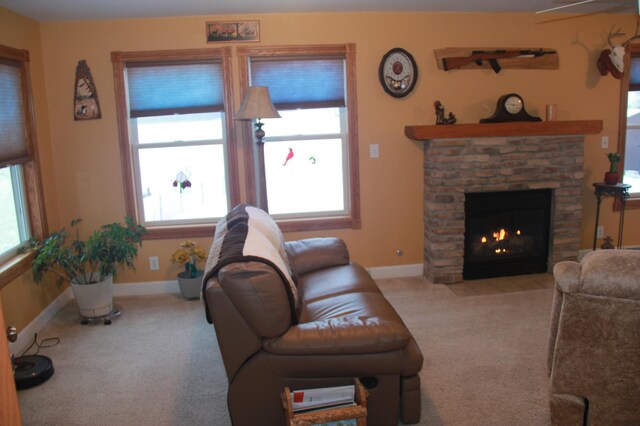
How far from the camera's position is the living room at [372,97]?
167 inches

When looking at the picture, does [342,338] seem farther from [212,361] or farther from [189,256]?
[189,256]

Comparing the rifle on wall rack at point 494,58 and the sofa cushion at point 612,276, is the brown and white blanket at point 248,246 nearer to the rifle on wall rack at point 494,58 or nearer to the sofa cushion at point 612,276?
the sofa cushion at point 612,276

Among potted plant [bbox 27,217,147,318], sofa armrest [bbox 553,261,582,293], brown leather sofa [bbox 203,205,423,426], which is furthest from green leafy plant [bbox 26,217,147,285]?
sofa armrest [bbox 553,261,582,293]

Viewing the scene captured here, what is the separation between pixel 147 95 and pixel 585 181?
13.2ft

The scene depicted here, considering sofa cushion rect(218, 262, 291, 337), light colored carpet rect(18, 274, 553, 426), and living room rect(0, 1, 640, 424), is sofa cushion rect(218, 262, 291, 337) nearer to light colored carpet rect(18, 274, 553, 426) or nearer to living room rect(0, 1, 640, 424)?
light colored carpet rect(18, 274, 553, 426)

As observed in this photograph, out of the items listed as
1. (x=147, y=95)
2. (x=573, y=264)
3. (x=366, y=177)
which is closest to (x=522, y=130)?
(x=366, y=177)

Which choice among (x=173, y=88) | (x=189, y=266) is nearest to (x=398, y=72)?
(x=173, y=88)

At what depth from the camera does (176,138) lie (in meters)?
4.50

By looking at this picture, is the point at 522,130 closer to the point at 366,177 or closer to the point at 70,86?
the point at 366,177

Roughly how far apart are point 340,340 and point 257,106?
87.9 inches

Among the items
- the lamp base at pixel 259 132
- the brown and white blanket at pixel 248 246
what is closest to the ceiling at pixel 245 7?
the lamp base at pixel 259 132

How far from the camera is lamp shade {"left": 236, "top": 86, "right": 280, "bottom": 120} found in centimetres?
396

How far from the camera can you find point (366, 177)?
4.63 metres

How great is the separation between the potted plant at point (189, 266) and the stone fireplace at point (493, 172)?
1990mm
